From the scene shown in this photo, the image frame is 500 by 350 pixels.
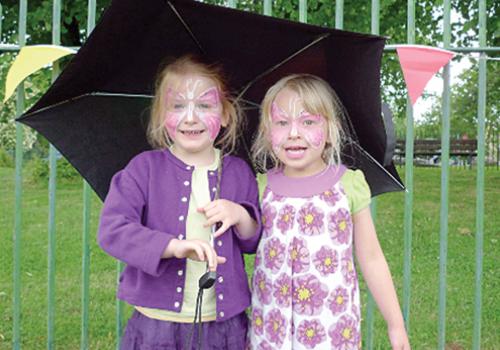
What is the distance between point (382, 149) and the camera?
2311mm

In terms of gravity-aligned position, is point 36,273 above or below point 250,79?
below

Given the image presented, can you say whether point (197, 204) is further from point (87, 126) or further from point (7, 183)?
point (7, 183)

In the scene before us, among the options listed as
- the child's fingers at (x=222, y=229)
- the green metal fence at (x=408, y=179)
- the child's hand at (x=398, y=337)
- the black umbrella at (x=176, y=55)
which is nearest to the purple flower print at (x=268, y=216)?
the child's fingers at (x=222, y=229)

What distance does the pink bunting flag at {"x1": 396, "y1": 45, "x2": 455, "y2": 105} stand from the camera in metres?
2.67

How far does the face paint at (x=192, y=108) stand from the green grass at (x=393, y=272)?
2.32 metres

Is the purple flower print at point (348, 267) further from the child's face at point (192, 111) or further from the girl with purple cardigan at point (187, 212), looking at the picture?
the child's face at point (192, 111)

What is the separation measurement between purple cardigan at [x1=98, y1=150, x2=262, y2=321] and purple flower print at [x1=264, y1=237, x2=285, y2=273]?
0.16ft

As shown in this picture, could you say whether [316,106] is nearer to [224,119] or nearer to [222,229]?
[224,119]

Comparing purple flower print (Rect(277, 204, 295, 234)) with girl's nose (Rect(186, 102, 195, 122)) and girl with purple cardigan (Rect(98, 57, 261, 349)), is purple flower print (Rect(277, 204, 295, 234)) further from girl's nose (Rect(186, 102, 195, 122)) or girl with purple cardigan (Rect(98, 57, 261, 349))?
girl's nose (Rect(186, 102, 195, 122))

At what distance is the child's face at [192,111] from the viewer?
221 centimetres

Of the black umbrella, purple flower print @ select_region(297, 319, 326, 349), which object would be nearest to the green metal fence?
the black umbrella

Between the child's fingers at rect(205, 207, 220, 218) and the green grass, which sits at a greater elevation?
the child's fingers at rect(205, 207, 220, 218)

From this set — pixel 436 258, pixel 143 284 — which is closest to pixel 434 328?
pixel 436 258

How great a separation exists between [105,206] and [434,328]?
3103mm
